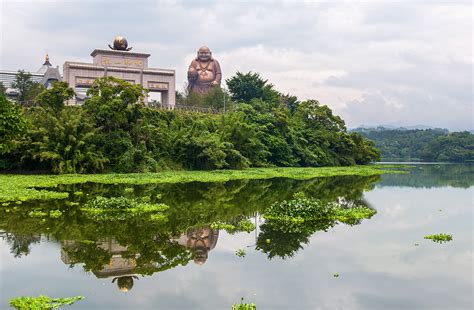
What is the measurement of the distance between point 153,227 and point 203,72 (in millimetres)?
54710

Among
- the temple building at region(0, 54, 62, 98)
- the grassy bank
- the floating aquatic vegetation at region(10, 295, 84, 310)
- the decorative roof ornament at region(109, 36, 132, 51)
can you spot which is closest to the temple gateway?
the decorative roof ornament at region(109, 36, 132, 51)

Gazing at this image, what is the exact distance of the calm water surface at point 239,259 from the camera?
27.7 feet

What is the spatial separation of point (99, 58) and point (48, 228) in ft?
100

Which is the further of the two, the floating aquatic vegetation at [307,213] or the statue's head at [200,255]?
the floating aquatic vegetation at [307,213]

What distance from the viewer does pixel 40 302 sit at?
7.67m

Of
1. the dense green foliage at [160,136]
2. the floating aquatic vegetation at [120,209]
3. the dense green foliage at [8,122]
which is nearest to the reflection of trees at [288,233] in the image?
the floating aquatic vegetation at [120,209]

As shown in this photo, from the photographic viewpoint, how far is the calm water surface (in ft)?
27.7

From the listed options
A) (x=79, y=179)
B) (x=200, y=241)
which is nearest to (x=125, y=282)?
(x=200, y=241)

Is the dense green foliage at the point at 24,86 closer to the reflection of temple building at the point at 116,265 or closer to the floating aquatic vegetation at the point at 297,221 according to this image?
the floating aquatic vegetation at the point at 297,221

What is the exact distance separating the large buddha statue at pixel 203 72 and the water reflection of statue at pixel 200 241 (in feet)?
175

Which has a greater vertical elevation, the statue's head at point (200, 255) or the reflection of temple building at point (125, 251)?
the reflection of temple building at point (125, 251)

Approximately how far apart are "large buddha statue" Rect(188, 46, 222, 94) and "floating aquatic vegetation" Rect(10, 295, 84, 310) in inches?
2329

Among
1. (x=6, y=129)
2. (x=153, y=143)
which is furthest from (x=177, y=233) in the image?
(x=153, y=143)

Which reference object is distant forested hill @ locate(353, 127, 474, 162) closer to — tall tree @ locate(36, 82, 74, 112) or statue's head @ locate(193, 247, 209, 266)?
tall tree @ locate(36, 82, 74, 112)
